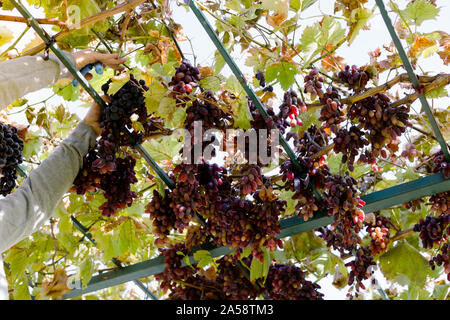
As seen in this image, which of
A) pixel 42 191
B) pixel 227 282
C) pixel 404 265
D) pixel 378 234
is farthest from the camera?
pixel 227 282

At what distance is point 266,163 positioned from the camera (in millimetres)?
1762

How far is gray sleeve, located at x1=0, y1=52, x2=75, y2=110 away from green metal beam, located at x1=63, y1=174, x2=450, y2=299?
3.39 ft

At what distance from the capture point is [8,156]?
191 centimetres

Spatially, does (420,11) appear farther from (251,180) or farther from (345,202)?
(251,180)

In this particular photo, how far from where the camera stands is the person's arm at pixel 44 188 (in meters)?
1.66

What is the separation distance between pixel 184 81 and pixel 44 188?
26.5 inches

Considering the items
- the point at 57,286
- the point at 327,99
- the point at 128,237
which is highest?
the point at 327,99

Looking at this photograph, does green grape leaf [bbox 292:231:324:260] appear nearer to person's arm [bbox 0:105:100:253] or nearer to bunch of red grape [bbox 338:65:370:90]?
bunch of red grape [bbox 338:65:370:90]

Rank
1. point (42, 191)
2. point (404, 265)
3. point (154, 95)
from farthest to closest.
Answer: point (404, 265)
point (42, 191)
point (154, 95)

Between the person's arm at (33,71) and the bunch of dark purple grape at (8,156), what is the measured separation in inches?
10.8

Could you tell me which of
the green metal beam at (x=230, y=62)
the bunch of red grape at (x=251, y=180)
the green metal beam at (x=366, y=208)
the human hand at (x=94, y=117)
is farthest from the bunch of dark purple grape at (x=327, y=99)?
the human hand at (x=94, y=117)

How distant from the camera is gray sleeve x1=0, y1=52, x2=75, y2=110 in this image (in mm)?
1640

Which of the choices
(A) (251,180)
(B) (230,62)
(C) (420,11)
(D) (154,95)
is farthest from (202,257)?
(C) (420,11)
